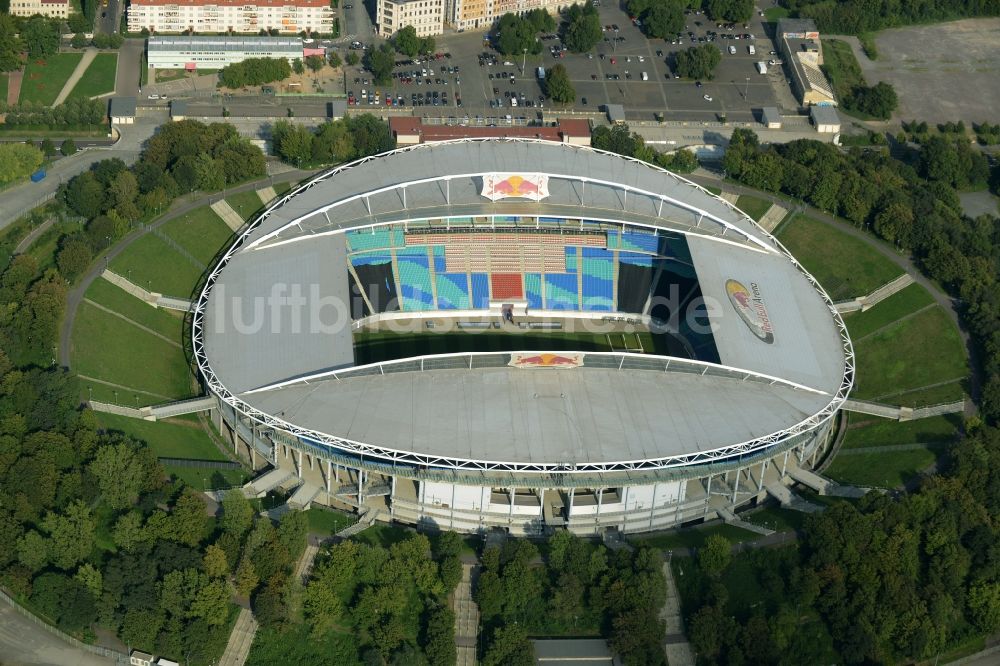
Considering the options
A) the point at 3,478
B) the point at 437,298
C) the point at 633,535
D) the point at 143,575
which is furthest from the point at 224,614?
the point at 437,298

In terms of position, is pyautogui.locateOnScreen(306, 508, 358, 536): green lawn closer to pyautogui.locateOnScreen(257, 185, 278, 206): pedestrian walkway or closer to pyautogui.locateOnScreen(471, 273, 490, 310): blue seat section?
pyautogui.locateOnScreen(471, 273, 490, 310): blue seat section

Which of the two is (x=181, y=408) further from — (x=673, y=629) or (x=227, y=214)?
(x=673, y=629)

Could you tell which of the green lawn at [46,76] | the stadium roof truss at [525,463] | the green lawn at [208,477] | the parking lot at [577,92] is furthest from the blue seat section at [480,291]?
the green lawn at [46,76]

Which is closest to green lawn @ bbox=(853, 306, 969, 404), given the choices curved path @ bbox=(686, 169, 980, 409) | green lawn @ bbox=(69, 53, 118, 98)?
curved path @ bbox=(686, 169, 980, 409)

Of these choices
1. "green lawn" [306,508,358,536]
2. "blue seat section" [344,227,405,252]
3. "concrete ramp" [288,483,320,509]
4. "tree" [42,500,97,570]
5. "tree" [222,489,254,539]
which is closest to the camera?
"tree" [42,500,97,570]

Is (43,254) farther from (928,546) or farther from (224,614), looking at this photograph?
(928,546)
